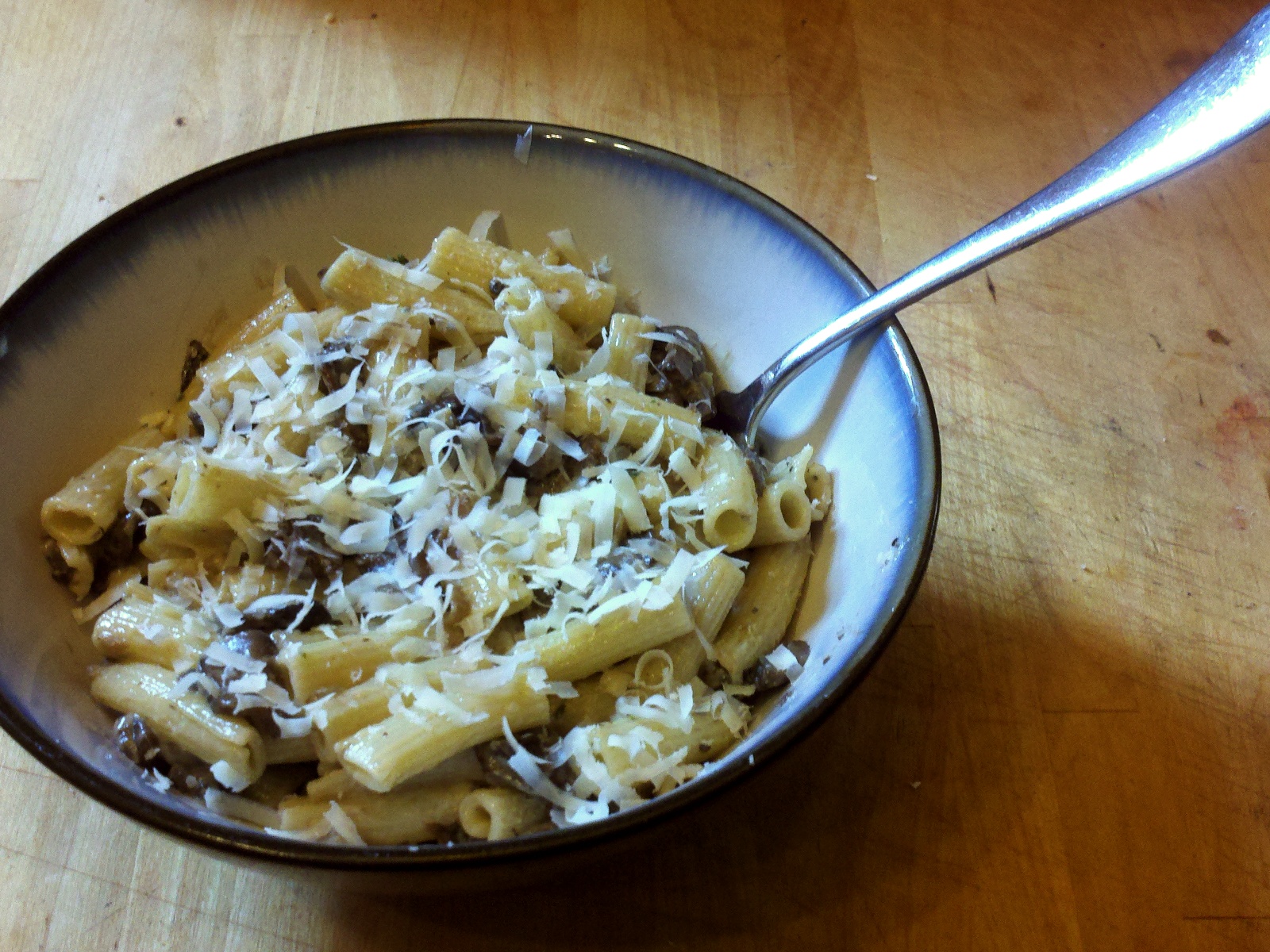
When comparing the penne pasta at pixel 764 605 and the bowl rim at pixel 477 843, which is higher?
the bowl rim at pixel 477 843

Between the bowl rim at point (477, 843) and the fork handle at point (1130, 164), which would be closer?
the bowl rim at point (477, 843)

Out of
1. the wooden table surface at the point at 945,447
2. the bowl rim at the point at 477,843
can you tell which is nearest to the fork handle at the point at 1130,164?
the bowl rim at the point at 477,843

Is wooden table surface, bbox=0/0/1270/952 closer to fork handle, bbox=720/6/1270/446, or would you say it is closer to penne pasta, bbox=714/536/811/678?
penne pasta, bbox=714/536/811/678

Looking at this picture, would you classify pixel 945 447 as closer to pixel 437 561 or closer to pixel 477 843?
pixel 437 561

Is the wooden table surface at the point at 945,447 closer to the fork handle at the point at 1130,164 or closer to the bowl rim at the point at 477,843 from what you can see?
the bowl rim at the point at 477,843

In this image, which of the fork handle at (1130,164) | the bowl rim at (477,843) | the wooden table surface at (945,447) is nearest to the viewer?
the bowl rim at (477,843)

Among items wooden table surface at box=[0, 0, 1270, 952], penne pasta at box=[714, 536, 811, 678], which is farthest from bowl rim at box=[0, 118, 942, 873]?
penne pasta at box=[714, 536, 811, 678]
